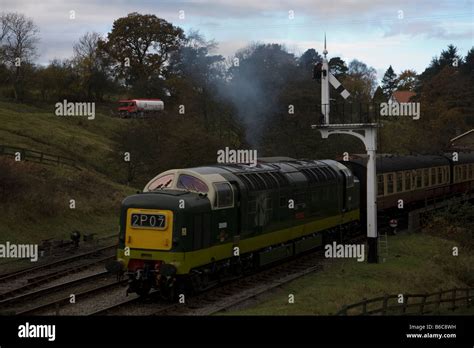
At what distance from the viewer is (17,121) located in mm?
57281

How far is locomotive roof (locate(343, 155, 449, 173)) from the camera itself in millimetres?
33812

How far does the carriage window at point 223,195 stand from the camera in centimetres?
1959

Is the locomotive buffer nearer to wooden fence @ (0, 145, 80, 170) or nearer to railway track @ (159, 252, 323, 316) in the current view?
railway track @ (159, 252, 323, 316)

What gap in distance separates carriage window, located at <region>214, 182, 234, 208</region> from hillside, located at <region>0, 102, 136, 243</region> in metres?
13.2

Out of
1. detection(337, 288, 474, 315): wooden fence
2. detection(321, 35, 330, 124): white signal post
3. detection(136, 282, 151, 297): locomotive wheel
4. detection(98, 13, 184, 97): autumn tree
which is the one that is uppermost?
detection(98, 13, 184, 97): autumn tree

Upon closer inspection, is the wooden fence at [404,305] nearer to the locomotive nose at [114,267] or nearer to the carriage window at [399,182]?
the locomotive nose at [114,267]

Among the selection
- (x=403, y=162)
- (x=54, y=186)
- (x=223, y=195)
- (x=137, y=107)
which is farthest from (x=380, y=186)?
(x=137, y=107)

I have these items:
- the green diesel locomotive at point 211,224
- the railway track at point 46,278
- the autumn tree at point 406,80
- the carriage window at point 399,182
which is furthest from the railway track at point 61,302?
the autumn tree at point 406,80

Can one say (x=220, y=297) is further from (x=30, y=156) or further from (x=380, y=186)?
(x=30, y=156)

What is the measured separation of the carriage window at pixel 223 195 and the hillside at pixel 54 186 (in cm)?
1318

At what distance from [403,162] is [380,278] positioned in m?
14.5

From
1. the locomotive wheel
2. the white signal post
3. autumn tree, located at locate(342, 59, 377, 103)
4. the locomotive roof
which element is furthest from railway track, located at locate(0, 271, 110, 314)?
autumn tree, located at locate(342, 59, 377, 103)

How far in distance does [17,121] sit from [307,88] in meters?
25.9

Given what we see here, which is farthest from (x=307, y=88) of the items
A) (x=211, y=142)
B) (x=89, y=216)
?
(x=89, y=216)
